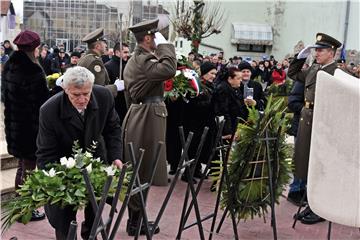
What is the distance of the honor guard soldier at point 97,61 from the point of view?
17.3 ft

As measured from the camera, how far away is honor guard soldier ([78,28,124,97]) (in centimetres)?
528

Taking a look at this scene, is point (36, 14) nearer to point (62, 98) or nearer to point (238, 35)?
point (238, 35)

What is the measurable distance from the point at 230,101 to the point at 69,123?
9.79 feet

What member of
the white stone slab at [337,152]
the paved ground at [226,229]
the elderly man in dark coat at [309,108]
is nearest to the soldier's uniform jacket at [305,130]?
the elderly man in dark coat at [309,108]

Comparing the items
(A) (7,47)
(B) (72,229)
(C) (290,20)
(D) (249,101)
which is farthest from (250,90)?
(C) (290,20)

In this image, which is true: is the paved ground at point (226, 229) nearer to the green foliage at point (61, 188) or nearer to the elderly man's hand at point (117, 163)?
the elderly man's hand at point (117, 163)

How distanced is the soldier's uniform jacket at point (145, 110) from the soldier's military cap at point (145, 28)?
144mm

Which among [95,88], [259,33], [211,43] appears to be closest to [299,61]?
[95,88]

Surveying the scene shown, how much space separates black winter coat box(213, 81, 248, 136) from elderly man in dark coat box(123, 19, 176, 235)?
1.48 metres

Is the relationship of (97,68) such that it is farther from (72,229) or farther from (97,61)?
(72,229)

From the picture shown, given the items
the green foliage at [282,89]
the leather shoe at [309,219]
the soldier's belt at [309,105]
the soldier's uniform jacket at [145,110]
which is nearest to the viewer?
the soldier's uniform jacket at [145,110]

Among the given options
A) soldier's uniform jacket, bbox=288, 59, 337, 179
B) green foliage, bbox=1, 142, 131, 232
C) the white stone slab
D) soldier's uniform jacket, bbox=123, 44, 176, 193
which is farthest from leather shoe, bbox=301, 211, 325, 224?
green foliage, bbox=1, 142, 131, 232

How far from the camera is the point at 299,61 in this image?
18.7ft

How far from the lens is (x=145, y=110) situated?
14.9ft
